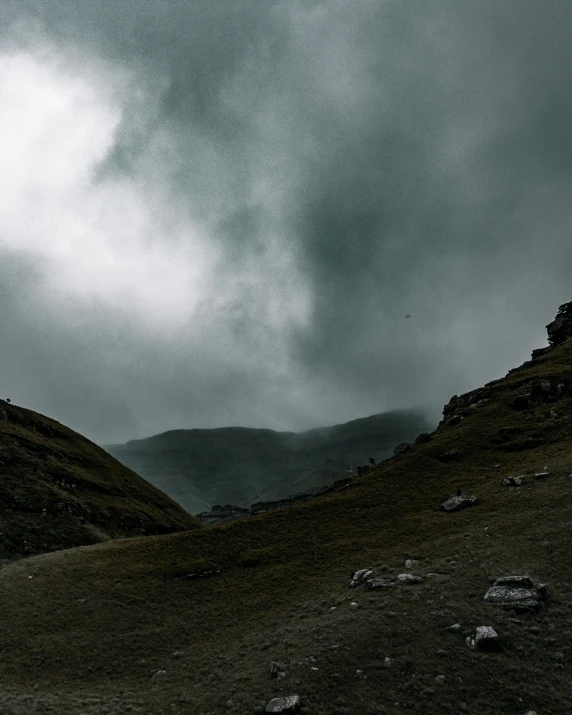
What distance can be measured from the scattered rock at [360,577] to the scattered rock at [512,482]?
25.4 m

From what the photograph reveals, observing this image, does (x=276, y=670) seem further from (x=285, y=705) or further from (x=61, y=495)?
(x=61, y=495)

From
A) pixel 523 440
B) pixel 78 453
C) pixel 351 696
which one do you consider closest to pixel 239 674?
pixel 351 696

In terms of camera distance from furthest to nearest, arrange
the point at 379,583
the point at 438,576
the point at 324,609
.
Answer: the point at 379,583 → the point at 324,609 → the point at 438,576

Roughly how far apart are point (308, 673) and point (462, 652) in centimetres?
930

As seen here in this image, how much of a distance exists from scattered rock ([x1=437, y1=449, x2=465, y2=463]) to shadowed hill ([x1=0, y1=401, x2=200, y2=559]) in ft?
230

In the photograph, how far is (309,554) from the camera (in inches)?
2078

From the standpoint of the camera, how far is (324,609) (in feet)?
122

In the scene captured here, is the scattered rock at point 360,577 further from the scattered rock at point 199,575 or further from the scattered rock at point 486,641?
the scattered rock at point 199,575

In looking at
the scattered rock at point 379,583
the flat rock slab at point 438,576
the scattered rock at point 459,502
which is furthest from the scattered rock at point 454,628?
the scattered rock at point 459,502

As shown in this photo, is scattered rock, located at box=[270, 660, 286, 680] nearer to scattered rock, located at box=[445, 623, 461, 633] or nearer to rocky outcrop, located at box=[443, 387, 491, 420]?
scattered rock, located at box=[445, 623, 461, 633]

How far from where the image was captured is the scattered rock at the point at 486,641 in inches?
1058

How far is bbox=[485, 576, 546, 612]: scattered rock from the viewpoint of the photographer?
30486 mm

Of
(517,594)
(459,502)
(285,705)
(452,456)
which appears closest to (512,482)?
(459,502)

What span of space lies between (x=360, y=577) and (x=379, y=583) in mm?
3587
